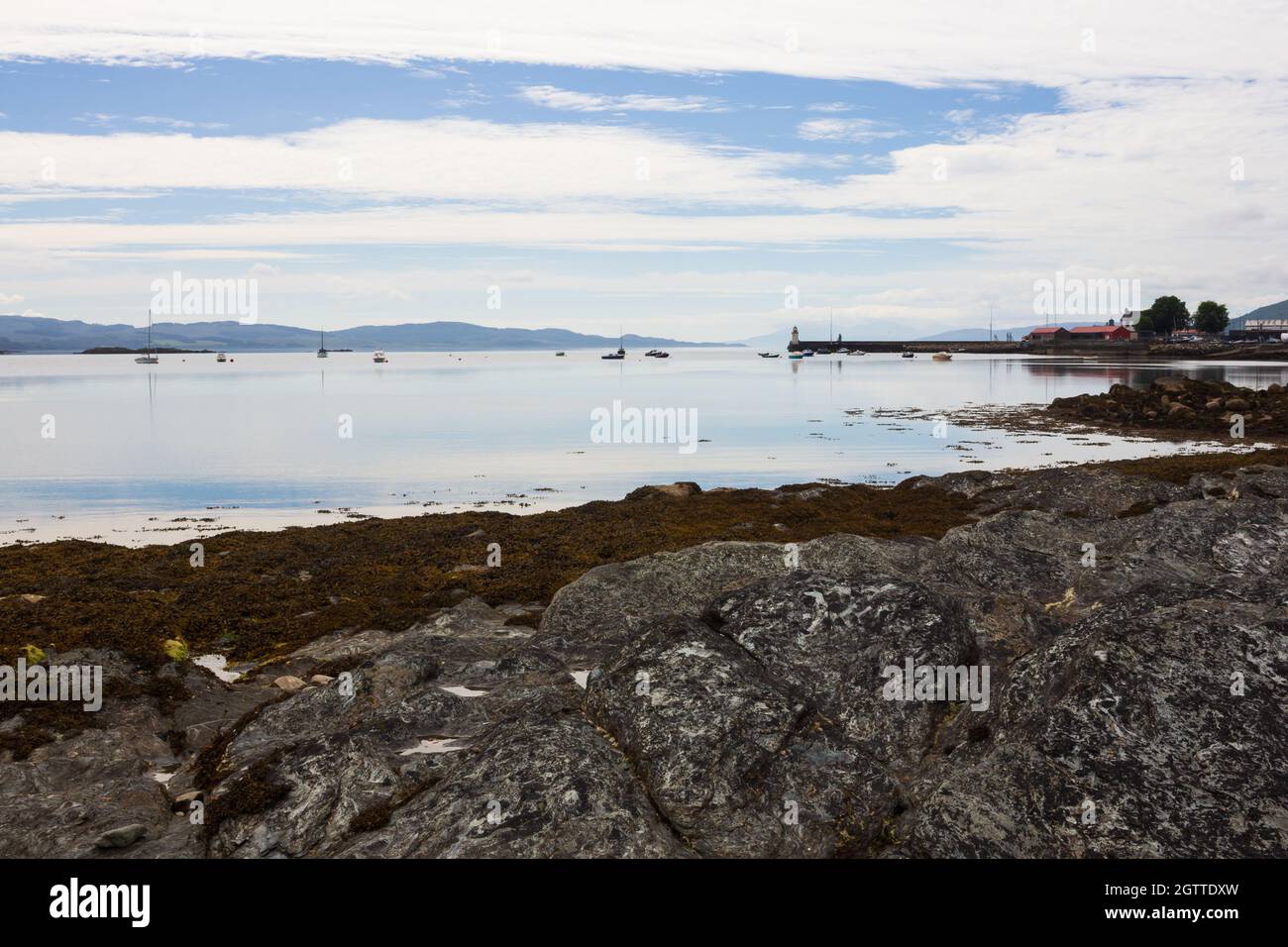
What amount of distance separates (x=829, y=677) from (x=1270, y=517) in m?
10.7

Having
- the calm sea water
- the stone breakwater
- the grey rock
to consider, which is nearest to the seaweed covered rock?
the calm sea water

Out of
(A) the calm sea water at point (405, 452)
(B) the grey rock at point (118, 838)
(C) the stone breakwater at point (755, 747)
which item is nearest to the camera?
(C) the stone breakwater at point (755, 747)

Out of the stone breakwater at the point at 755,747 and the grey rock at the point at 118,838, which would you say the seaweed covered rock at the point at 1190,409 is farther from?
the grey rock at the point at 118,838

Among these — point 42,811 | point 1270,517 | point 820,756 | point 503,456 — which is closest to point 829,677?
point 820,756

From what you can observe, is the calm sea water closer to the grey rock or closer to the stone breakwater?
the stone breakwater

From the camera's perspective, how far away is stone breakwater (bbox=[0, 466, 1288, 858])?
25.5 feet

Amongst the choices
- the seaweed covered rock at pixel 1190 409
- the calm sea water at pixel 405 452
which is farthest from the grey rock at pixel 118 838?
the seaweed covered rock at pixel 1190 409

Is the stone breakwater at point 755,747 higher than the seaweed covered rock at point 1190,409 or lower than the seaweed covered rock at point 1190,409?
lower

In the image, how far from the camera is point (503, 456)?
5197 cm

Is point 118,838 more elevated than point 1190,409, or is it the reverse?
point 1190,409

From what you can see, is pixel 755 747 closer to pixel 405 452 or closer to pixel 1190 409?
pixel 405 452

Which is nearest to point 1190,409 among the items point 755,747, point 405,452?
point 405,452

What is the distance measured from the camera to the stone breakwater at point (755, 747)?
7.76 metres

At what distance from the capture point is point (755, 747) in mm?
8656
